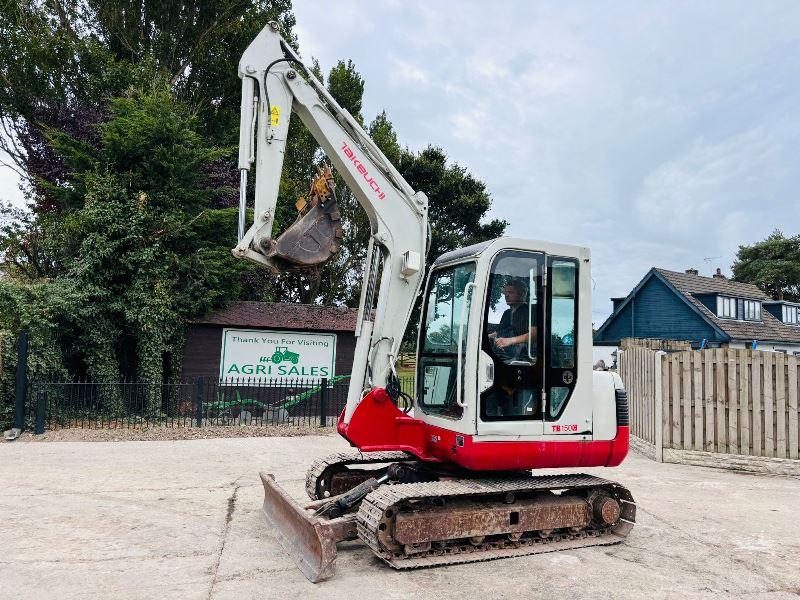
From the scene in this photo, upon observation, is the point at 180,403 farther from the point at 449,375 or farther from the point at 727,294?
the point at 727,294

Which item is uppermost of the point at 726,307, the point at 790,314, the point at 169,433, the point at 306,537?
the point at 790,314

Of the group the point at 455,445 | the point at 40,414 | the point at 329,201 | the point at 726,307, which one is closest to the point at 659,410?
the point at 455,445

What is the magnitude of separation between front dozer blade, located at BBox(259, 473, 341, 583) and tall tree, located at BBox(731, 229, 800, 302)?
178ft

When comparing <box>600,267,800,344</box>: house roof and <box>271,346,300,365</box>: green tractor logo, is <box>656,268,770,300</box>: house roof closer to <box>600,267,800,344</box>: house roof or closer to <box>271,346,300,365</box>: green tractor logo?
<box>600,267,800,344</box>: house roof

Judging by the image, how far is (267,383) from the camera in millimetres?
14055

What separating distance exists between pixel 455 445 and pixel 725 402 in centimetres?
586

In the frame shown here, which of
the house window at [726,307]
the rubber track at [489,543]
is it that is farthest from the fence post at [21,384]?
the house window at [726,307]

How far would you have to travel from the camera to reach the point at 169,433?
1176cm

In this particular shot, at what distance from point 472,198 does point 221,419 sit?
17.1 meters

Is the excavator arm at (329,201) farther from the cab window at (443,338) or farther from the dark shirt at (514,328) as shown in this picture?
the dark shirt at (514,328)

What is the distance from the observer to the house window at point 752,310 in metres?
30.6

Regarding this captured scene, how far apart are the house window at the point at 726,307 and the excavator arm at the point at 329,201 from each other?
2772cm

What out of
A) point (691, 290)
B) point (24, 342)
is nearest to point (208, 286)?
point (24, 342)

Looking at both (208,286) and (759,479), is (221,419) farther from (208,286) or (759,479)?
(759,479)
